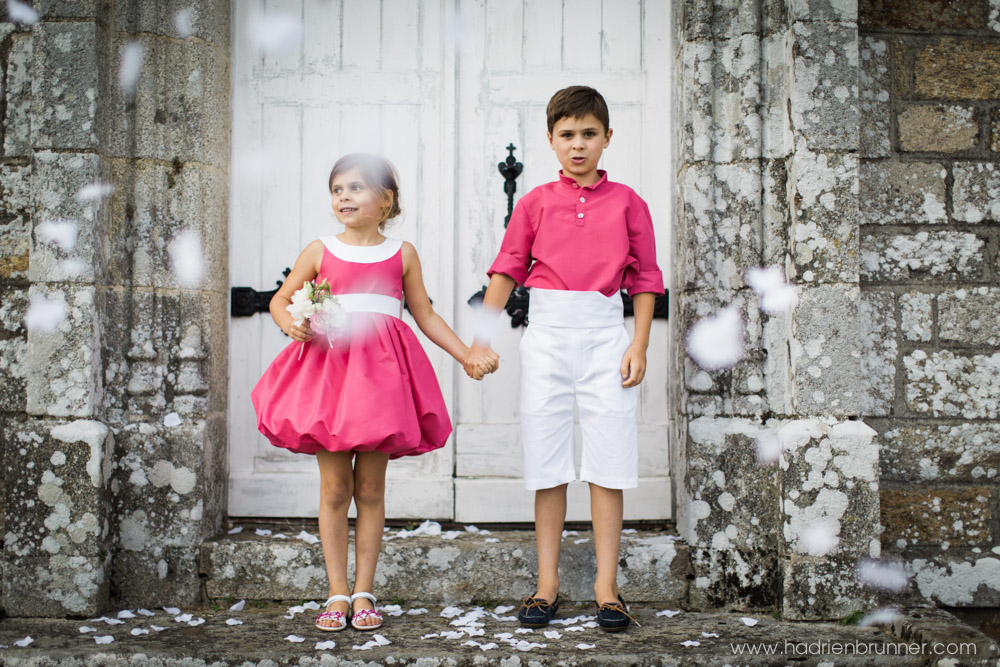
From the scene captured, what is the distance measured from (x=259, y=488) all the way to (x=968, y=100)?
10.6 feet

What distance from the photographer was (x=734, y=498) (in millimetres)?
2850

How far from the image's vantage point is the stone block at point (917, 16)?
309 centimetres

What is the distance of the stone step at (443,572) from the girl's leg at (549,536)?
0.93 feet

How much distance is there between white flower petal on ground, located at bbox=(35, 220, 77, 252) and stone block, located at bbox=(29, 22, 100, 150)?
0.89 feet

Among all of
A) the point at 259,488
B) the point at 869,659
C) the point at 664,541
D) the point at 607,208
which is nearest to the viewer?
the point at 869,659

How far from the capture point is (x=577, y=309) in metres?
2.53

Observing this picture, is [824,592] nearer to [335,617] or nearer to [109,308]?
[335,617]

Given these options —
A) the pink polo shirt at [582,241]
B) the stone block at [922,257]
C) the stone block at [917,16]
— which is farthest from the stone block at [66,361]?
the stone block at [917,16]

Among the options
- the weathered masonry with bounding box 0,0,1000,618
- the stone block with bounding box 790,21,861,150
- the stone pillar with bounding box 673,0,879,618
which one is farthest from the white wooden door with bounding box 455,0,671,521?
the stone block with bounding box 790,21,861,150

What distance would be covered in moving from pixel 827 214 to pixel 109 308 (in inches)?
103

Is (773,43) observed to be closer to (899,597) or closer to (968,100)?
(968,100)

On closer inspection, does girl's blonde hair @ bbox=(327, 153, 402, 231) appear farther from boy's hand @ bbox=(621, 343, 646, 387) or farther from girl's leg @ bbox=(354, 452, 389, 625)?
boy's hand @ bbox=(621, 343, 646, 387)

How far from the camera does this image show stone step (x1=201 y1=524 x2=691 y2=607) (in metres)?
2.88

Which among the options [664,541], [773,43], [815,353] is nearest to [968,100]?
[773,43]
